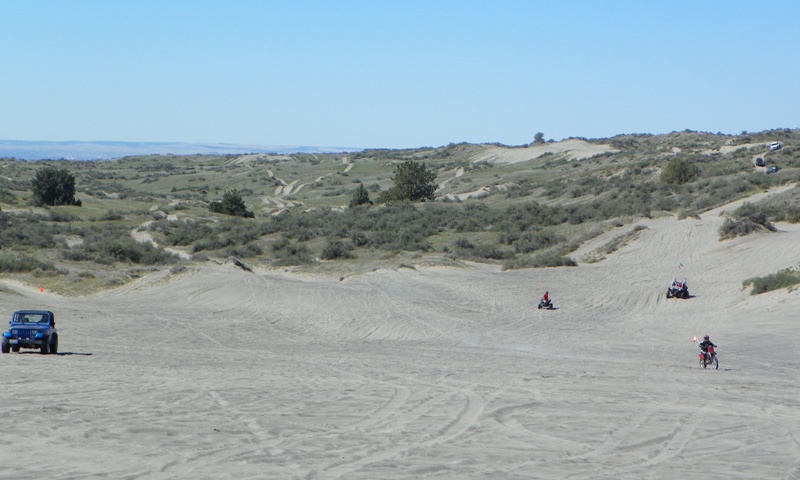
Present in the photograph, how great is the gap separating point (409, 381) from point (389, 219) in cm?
4380

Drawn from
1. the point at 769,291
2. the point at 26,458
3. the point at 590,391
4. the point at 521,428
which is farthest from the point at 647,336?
the point at 26,458

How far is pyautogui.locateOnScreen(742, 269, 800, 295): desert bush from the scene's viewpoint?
96.8ft

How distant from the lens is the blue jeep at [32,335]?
21062mm

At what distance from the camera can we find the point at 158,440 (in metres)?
11.3

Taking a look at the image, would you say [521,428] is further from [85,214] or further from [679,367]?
[85,214]

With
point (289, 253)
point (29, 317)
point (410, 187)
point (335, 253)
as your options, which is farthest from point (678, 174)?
point (29, 317)

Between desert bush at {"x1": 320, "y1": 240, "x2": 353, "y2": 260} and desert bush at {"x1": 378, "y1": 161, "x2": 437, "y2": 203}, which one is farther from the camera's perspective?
desert bush at {"x1": 378, "y1": 161, "x2": 437, "y2": 203}

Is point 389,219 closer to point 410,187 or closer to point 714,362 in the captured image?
point 410,187

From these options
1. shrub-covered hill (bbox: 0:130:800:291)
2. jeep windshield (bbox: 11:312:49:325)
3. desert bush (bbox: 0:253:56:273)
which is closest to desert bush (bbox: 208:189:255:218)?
shrub-covered hill (bbox: 0:130:800:291)

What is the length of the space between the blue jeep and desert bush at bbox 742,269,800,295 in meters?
21.8

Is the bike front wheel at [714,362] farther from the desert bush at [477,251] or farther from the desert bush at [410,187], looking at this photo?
the desert bush at [410,187]

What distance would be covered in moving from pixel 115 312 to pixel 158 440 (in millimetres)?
20535

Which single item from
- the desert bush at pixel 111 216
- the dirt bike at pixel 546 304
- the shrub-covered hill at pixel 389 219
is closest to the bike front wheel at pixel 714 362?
the dirt bike at pixel 546 304

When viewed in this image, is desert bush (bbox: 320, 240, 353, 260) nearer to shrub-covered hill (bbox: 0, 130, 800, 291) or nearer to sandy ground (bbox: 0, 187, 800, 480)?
shrub-covered hill (bbox: 0, 130, 800, 291)
